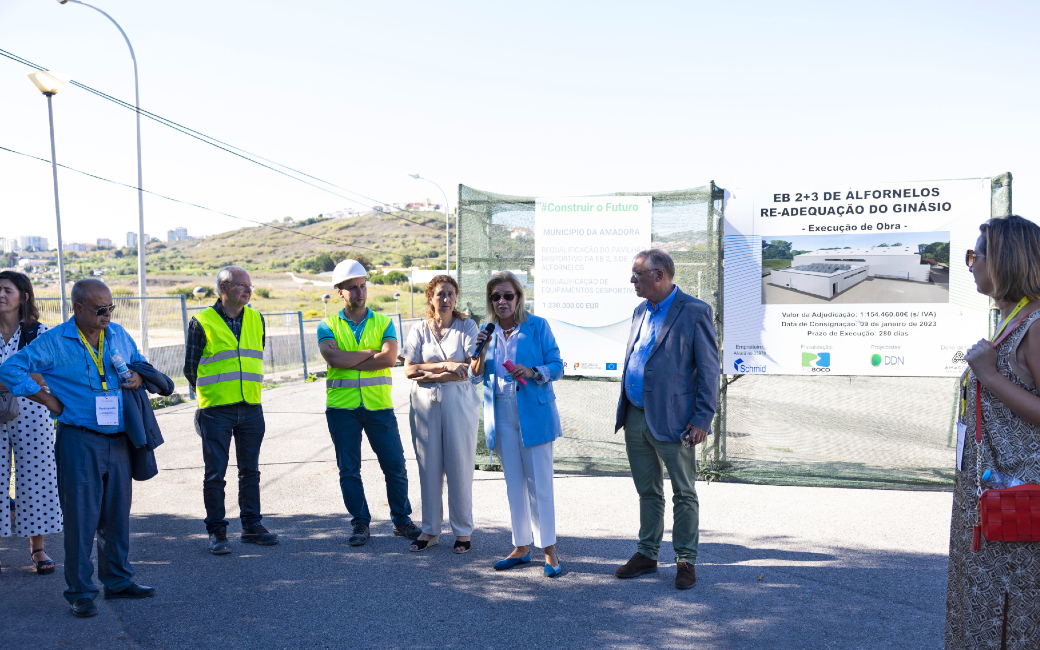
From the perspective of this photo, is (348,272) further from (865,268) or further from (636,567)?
(865,268)

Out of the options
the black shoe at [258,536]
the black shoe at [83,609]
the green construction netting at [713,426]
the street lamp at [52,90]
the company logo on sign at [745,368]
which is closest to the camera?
the black shoe at [83,609]

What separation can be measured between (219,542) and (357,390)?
1.38 meters

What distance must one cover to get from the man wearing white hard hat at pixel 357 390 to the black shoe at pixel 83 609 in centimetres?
171

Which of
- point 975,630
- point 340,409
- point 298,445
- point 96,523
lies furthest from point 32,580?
point 975,630

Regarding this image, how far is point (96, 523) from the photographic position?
4430 millimetres

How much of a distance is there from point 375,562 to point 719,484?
343 cm

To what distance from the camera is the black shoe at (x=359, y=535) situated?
18.0 feet

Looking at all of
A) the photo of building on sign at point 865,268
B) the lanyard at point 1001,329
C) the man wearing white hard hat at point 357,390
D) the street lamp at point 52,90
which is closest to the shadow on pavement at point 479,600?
the man wearing white hard hat at point 357,390

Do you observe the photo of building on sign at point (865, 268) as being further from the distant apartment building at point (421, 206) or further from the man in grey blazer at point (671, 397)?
the distant apartment building at point (421, 206)

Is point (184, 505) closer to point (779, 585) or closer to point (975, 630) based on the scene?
point (779, 585)

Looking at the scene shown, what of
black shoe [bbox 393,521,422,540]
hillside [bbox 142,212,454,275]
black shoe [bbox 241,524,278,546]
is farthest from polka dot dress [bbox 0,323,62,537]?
hillside [bbox 142,212,454,275]

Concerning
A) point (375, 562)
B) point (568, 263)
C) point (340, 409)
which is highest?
point (568, 263)

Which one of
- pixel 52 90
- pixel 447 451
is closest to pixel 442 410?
pixel 447 451

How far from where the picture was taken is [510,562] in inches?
198
